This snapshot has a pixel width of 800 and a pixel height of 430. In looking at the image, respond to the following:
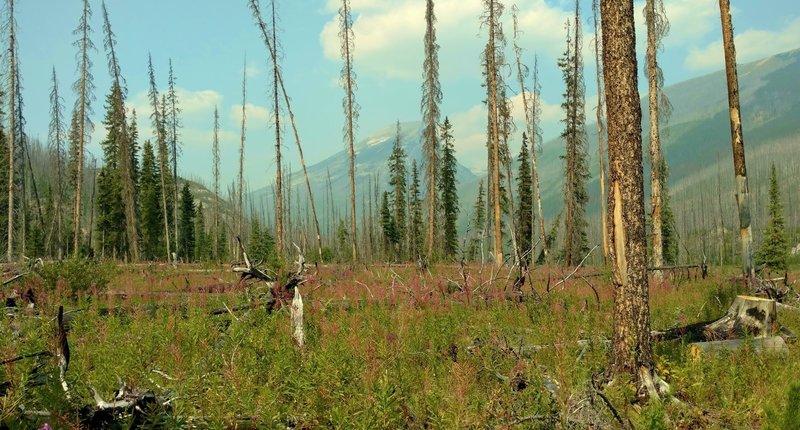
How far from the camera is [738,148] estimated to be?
430 inches

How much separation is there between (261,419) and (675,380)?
461 centimetres

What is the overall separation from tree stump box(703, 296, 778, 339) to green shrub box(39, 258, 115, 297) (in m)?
11.5

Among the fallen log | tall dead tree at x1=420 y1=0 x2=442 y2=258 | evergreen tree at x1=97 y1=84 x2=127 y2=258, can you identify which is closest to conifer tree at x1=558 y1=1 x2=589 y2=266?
tall dead tree at x1=420 y1=0 x2=442 y2=258

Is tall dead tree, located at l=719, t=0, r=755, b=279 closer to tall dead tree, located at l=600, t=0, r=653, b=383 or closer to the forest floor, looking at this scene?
the forest floor

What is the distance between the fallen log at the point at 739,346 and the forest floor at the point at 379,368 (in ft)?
0.43

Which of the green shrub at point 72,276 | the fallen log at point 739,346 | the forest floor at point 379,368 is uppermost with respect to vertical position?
the green shrub at point 72,276

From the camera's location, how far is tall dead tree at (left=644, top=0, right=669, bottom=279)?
1555 cm

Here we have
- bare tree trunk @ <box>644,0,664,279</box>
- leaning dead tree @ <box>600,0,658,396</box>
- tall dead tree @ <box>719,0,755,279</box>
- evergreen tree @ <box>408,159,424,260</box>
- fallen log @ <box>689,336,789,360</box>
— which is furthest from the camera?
evergreen tree @ <box>408,159,424,260</box>

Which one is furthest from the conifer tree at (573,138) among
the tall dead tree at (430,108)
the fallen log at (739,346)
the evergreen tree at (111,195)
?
the evergreen tree at (111,195)

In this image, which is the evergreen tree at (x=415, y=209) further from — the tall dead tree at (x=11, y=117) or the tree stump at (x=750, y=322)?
the tree stump at (x=750, y=322)

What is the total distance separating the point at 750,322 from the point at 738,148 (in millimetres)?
4938

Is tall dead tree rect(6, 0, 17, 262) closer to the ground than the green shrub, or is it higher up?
higher up

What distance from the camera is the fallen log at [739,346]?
6.45 m

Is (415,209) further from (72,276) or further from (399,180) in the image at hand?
(72,276)
